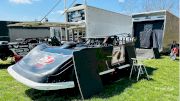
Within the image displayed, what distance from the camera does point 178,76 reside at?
7.63m

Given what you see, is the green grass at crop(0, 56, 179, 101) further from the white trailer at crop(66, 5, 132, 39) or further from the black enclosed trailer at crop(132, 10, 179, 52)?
the white trailer at crop(66, 5, 132, 39)

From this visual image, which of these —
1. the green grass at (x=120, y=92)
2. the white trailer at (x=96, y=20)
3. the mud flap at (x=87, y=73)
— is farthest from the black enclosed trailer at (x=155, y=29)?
the mud flap at (x=87, y=73)

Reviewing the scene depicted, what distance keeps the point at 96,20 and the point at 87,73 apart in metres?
12.9

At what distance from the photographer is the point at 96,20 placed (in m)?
17.9

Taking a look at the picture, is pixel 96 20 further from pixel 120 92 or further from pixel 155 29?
pixel 120 92

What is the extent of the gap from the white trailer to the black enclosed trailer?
9.23 feet

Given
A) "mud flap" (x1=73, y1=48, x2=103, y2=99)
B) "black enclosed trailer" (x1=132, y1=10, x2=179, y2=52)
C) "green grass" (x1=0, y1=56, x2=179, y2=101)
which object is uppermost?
"black enclosed trailer" (x1=132, y1=10, x2=179, y2=52)

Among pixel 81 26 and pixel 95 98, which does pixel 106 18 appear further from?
pixel 95 98

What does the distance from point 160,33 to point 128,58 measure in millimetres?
6811

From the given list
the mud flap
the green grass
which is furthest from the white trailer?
the mud flap

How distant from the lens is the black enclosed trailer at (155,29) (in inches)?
527

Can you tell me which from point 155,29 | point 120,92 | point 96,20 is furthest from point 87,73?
point 96,20

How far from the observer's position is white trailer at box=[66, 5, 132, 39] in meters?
17.1

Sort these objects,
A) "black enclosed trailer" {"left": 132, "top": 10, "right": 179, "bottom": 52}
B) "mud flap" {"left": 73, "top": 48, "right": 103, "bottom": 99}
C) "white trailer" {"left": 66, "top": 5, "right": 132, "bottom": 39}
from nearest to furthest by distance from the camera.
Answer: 1. "mud flap" {"left": 73, "top": 48, "right": 103, "bottom": 99}
2. "black enclosed trailer" {"left": 132, "top": 10, "right": 179, "bottom": 52}
3. "white trailer" {"left": 66, "top": 5, "right": 132, "bottom": 39}
